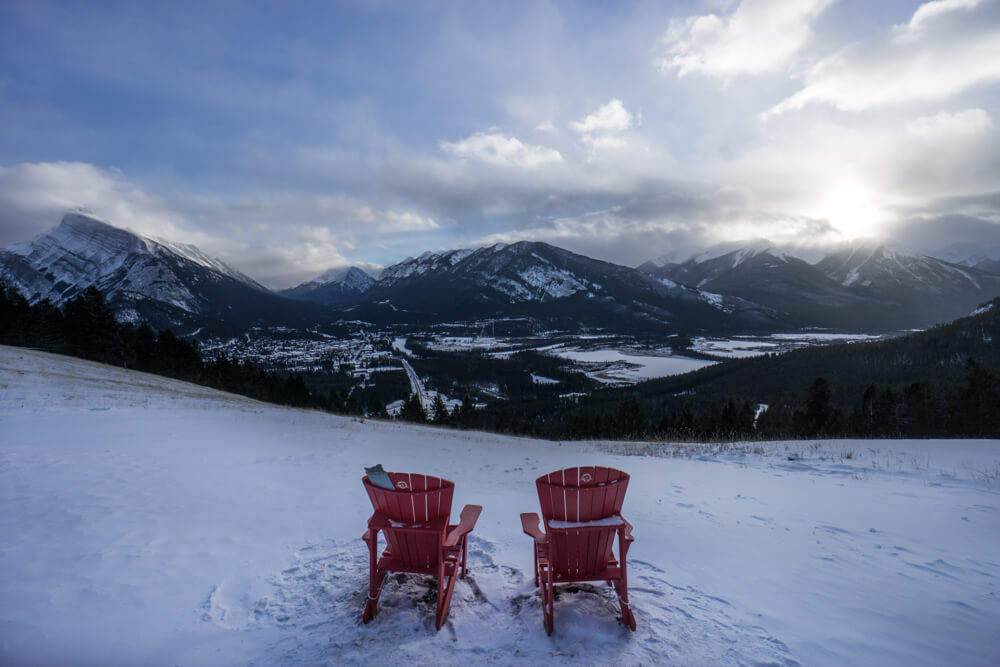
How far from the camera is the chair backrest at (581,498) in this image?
4758mm

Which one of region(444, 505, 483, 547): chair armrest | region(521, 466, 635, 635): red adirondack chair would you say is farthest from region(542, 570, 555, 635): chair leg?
region(444, 505, 483, 547): chair armrest

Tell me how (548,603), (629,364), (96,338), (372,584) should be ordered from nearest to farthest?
(548,603), (372,584), (96,338), (629,364)

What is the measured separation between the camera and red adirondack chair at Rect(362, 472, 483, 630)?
15.1 ft

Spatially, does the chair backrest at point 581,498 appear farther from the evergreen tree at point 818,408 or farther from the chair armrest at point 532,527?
the evergreen tree at point 818,408

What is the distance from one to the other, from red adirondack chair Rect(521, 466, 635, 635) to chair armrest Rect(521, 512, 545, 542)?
1 centimetres

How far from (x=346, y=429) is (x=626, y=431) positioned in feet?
119

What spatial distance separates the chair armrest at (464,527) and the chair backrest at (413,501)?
0.87 feet

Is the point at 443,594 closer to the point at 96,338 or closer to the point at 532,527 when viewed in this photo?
the point at 532,527

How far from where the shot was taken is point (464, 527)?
519cm

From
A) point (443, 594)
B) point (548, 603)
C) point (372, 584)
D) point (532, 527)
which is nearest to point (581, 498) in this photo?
point (532, 527)

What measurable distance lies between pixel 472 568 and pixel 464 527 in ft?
3.01

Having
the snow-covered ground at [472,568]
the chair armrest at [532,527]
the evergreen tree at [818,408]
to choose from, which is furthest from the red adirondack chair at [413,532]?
the evergreen tree at [818,408]

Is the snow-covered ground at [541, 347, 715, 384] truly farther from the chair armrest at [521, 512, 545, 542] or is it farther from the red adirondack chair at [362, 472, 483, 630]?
the red adirondack chair at [362, 472, 483, 630]

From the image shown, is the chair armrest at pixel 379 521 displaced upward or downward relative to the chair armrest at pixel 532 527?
upward
